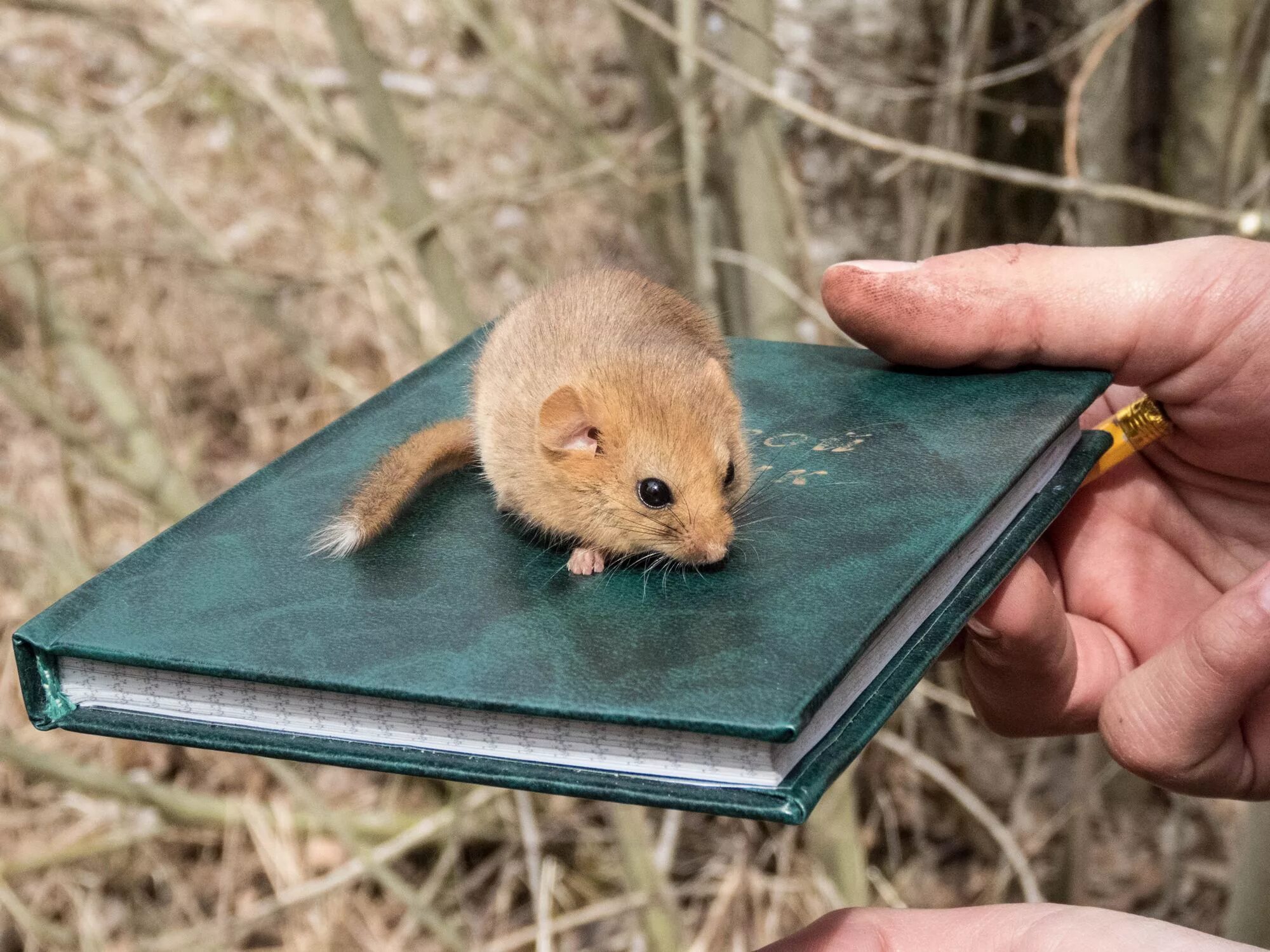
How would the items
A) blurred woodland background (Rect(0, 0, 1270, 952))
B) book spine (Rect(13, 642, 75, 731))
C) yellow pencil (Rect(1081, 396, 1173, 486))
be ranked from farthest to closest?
blurred woodland background (Rect(0, 0, 1270, 952)), yellow pencil (Rect(1081, 396, 1173, 486)), book spine (Rect(13, 642, 75, 731))

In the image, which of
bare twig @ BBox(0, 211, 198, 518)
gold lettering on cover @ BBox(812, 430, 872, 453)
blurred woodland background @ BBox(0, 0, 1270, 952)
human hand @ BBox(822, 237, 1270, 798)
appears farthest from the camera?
bare twig @ BBox(0, 211, 198, 518)

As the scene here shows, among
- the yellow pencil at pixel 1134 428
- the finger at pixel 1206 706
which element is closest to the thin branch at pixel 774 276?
the yellow pencil at pixel 1134 428

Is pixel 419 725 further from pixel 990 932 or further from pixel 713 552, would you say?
pixel 990 932

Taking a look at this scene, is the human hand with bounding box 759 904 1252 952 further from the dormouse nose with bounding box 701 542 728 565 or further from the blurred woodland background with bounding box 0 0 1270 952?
the blurred woodland background with bounding box 0 0 1270 952

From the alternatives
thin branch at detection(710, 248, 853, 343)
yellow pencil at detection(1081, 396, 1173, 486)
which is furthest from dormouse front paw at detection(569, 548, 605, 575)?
thin branch at detection(710, 248, 853, 343)

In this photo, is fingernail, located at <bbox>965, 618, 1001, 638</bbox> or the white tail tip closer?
the white tail tip

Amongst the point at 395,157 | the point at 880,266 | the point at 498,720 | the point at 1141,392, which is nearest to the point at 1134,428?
the point at 1141,392

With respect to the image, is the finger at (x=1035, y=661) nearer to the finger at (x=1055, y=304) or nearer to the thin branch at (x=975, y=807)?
the finger at (x=1055, y=304)
